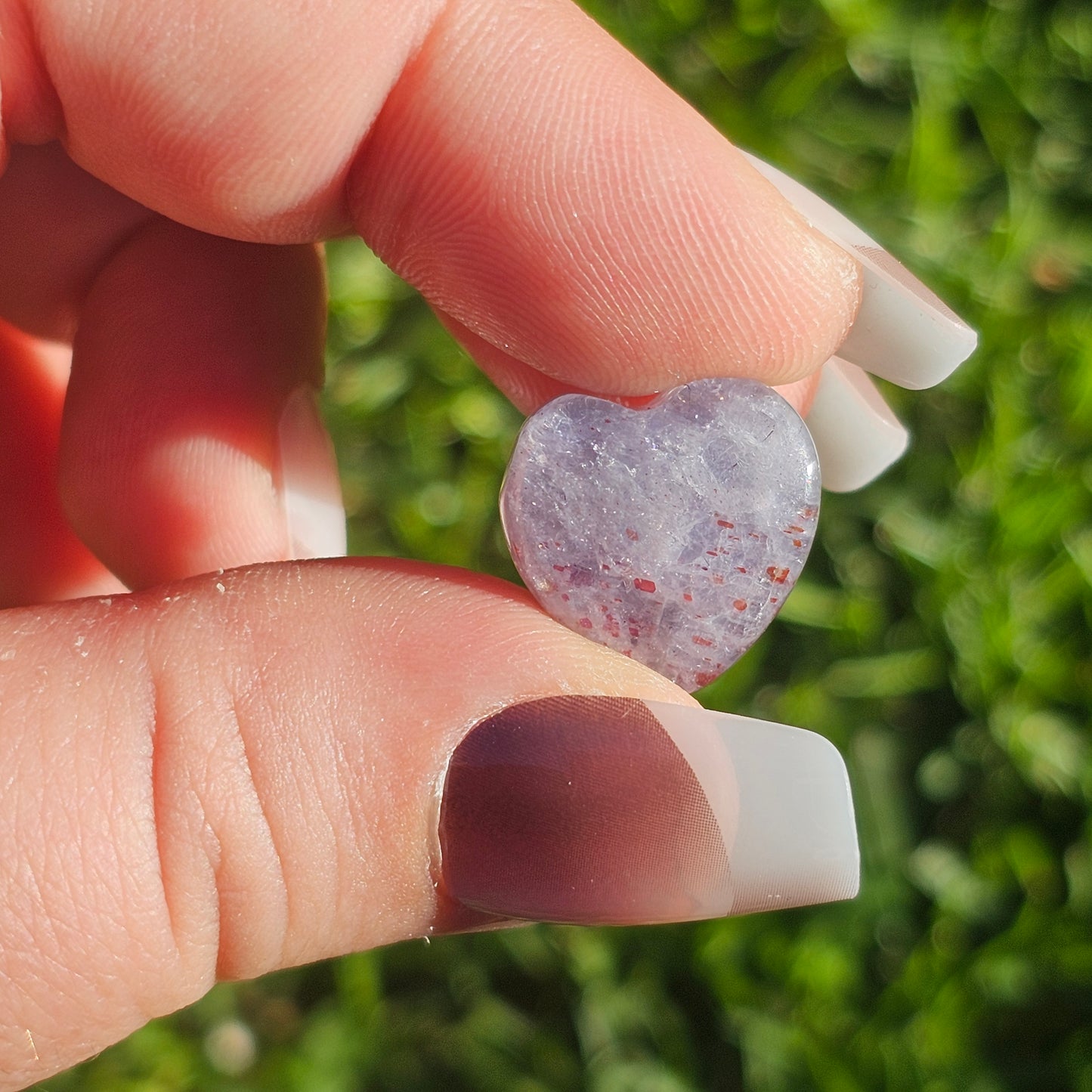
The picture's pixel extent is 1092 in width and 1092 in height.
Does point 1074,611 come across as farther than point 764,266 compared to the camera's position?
Yes

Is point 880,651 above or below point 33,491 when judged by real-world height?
below

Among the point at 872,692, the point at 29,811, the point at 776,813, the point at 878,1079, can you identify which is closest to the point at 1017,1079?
the point at 878,1079

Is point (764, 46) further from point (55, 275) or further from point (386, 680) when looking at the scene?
point (386, 680)

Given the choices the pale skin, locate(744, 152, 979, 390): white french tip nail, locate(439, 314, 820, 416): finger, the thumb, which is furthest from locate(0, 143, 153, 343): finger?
locate(744, 152, 979, 390): white french tip nail

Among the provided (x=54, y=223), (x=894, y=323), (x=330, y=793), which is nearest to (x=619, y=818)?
(x=330, y=793)

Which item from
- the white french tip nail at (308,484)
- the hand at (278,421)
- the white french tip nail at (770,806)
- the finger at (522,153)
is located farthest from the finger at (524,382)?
the white french tip nail at (770,806)

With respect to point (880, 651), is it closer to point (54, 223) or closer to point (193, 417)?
point (193, 417)

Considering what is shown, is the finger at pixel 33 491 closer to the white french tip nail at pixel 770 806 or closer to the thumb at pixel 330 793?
the thumb at pixel 330 793
